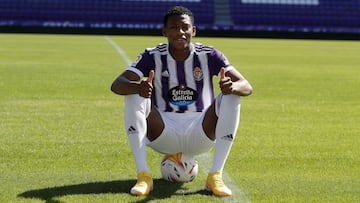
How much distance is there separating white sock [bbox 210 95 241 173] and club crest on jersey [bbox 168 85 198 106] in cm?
34

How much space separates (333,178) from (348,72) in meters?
11.5

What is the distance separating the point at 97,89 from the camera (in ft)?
38.2

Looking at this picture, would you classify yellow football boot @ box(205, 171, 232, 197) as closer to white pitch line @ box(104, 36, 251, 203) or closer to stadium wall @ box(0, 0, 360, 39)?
white pitch line @ box(104, 36, 251, 203)

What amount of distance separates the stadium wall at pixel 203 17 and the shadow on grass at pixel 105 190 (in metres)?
34.4

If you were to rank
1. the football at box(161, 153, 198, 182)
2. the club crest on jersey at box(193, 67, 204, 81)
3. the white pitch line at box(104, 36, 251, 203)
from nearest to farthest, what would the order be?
the white pitch line at box(104, 36, 251, 203)
the football at box(161, 153, 198, 182)
the club crest on jersey at box(193, 67, 204, 81)

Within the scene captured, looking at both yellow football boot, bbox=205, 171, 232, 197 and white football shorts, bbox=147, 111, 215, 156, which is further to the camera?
white football shorts, bbox=147, 111, 215, 156

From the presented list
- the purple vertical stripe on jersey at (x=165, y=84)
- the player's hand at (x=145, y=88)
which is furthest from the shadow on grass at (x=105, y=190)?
the player's hand at (x=145, y=88)

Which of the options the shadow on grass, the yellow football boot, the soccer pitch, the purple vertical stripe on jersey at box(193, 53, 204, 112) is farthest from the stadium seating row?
the yellow football boot

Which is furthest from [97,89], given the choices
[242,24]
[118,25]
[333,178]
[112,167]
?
[242,24]

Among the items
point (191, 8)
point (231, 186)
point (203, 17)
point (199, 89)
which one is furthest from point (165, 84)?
point (191, 8)

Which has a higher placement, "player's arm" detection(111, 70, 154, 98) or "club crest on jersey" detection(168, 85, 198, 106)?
"player's arm" detection(111, 70, 154, 98)

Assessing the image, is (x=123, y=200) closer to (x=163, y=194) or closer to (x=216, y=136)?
(x=163, y=194)

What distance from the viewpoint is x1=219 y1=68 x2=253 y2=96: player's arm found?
475 cm

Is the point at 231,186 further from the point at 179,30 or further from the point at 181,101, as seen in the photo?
the point at 179,30
